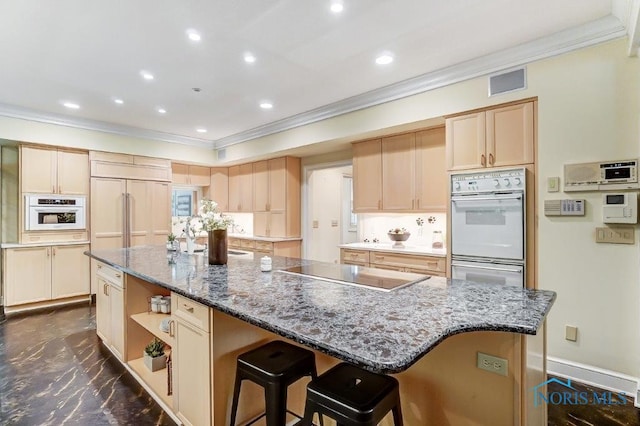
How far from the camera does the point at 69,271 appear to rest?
4.79 m

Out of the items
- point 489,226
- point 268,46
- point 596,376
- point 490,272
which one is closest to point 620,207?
point 489,226

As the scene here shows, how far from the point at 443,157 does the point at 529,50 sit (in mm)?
Result: 1257

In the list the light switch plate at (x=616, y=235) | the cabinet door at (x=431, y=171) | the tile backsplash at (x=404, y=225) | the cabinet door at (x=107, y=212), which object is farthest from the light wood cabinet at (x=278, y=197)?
the light switch plate at (x=616, y=235)

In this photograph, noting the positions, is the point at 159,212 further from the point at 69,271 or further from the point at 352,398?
the point at 352,398

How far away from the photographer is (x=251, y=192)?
6184mm

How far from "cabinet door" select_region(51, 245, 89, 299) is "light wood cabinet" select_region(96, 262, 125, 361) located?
1959 mm

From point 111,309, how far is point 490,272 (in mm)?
3490

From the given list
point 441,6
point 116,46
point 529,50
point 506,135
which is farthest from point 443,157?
point 116,46

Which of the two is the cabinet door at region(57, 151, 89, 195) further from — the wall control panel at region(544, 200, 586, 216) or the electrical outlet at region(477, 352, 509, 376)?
the wall control panel at region(544, 200, 586, 216)

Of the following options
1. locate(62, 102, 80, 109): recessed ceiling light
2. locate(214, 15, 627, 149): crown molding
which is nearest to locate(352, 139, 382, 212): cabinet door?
locate(214, 15, 627, 149): crown molding

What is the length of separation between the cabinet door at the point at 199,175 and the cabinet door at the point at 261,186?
1195 millimetres

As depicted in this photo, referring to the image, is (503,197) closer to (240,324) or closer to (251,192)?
(240,324)

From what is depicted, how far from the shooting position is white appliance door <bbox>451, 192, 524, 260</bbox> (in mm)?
2820

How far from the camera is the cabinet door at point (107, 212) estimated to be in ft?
16.5
